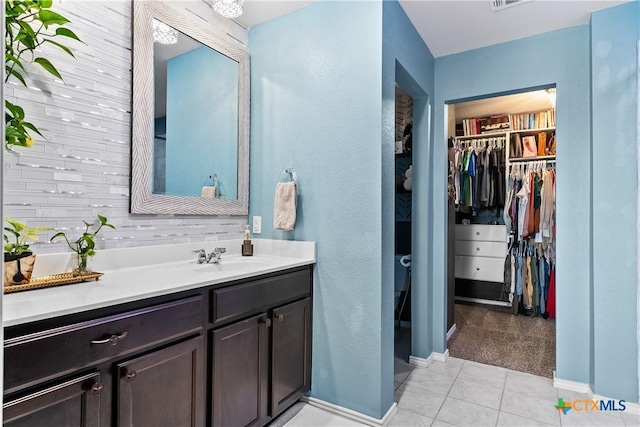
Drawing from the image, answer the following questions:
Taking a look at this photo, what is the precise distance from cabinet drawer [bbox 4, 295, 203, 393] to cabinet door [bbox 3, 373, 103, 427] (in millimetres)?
44

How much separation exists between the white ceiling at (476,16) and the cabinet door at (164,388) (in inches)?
79.4

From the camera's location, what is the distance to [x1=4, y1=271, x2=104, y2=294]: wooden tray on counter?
4.07ft

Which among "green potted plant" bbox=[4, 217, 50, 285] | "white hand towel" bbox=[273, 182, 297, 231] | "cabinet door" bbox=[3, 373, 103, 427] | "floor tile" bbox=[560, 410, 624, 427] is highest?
"white hand towel" bbox=[273, 182, 297, 231]

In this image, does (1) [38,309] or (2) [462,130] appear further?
(2) [462,130]

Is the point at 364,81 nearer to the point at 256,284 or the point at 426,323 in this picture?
the point at 256,284

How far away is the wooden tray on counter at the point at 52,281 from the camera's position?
1.24m

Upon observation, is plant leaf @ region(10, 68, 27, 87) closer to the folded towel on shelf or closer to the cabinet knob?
the folded towel on shelf

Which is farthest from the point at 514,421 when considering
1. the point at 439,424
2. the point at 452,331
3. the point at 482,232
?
the point at 482,232

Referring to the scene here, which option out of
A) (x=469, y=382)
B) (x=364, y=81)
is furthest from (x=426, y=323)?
(x=364, y=81)

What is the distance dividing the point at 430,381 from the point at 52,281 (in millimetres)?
2325

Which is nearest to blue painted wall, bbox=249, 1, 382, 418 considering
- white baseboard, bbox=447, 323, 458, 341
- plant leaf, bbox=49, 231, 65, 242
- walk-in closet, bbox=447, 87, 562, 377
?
plant leaf, bbox=49, 231, 65, 242

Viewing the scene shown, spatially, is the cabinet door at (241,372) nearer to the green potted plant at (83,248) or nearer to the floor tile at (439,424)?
the green potted plant at (83,248)

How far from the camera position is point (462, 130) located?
489 cm

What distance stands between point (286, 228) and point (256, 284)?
0.52 m
